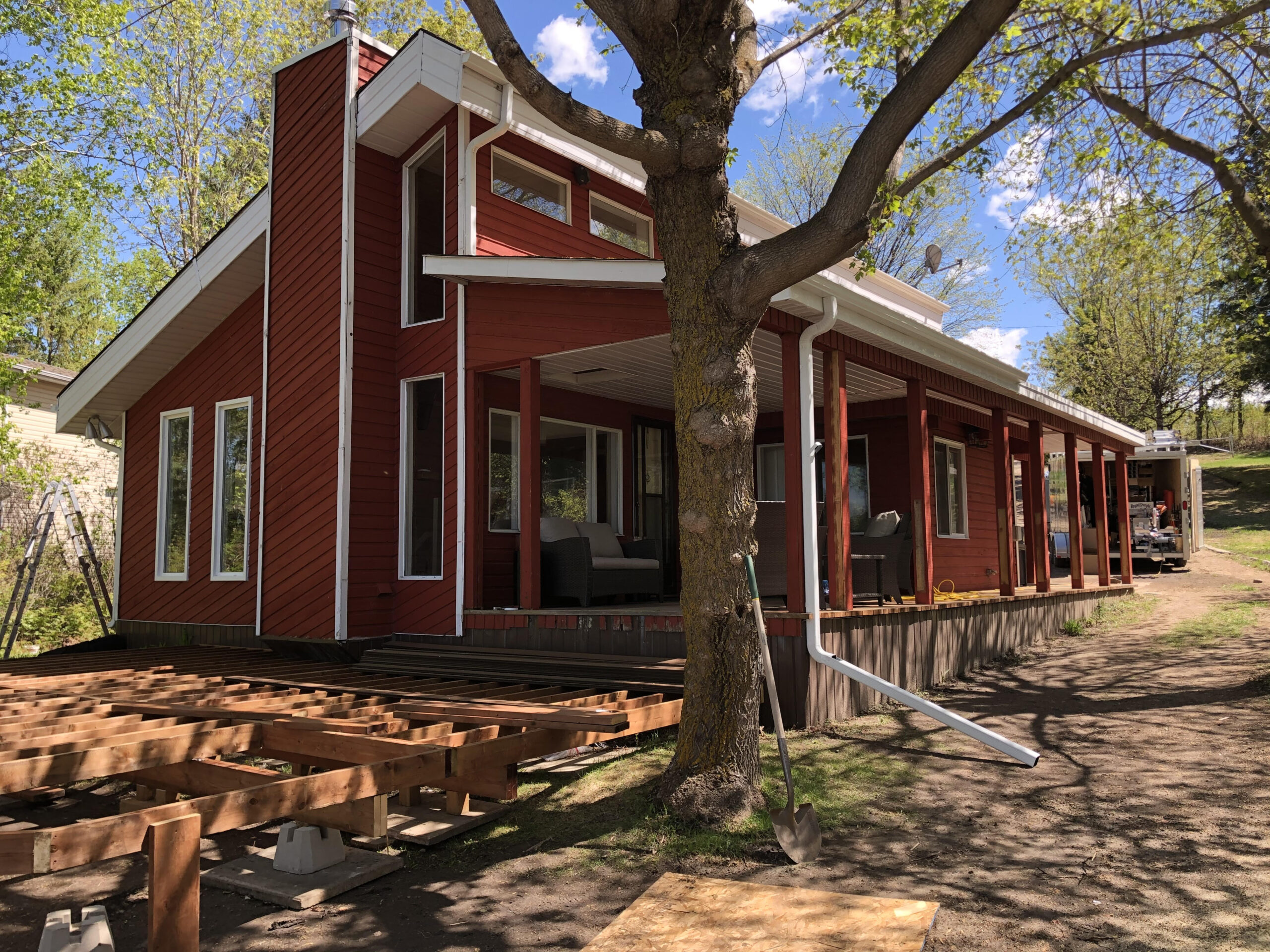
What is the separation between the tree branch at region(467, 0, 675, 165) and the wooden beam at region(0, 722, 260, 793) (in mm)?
3357

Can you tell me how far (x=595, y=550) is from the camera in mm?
9977

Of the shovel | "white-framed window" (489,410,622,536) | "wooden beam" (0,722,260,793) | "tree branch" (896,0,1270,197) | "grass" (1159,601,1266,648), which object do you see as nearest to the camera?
"wooden beam" (0,722,260,793)

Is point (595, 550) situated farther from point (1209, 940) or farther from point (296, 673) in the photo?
point (1209, 940)

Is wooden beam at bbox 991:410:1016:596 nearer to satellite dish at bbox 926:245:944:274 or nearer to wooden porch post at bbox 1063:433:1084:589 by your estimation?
wooden porch post at bbox 1063:433:1084:589

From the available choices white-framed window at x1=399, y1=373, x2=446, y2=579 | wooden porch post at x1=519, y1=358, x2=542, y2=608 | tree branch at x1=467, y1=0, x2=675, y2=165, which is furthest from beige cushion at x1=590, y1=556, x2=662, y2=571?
tree branch at x1=467, y1=0, x2=675, y2=165

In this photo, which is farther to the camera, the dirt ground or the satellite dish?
the satellite dish

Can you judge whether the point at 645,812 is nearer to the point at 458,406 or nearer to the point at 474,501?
the point at 474,501

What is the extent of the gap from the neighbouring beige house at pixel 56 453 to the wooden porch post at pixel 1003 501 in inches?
590

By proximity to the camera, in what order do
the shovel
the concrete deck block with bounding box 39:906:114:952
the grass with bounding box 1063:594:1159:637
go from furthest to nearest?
the grass with bounding box 1063:594:1159:637, the shovel, the concrete deck block with bounding box 39:906:114:952

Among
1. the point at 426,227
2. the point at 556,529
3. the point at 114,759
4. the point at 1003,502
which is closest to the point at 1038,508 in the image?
the point at 1003,502

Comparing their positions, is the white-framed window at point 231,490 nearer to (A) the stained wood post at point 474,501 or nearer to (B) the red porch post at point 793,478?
(A) the stained wood post at point 474,501

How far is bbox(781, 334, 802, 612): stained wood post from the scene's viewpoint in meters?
6.50

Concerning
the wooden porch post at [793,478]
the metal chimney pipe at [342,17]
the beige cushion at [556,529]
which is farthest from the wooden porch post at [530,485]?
the metal chimney pipe at [342,17]

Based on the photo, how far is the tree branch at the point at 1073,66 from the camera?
7223mm
